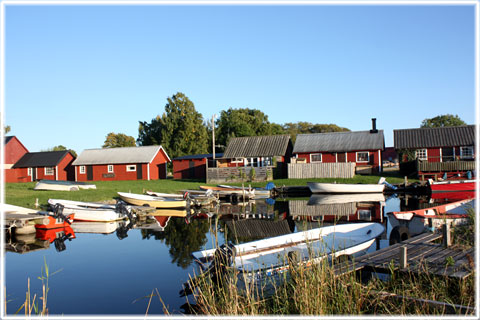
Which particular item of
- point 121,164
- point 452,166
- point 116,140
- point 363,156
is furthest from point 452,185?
point 116,140

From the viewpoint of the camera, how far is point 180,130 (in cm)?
5822

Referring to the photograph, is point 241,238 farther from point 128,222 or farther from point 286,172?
point 286,172

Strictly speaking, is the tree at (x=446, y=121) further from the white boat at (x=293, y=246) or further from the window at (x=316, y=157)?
the white boat at (x=293, y=246)

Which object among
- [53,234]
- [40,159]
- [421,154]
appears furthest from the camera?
[40,159]

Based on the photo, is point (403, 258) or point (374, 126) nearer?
point (403, 258)

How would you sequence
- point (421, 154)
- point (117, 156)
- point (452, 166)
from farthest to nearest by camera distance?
point (117, 156) → point (421, 154) → point (452, 166)

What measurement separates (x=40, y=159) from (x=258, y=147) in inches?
1025

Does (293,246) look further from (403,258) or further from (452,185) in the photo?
(452,185)

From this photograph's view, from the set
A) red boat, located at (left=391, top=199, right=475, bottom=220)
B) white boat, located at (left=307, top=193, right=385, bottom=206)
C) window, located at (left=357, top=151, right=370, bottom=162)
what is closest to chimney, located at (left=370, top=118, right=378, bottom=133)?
window, located at (left=357, top=151, right=370, bottom=162)

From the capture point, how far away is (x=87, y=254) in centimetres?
1287

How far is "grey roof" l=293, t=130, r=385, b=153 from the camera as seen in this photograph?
4141cm

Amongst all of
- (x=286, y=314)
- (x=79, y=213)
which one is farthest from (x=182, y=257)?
(x=79, y=213)

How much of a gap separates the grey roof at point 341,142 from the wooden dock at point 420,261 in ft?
110

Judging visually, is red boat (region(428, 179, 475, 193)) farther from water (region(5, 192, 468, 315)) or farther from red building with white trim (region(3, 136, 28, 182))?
red building with white trim (region(3, 136, 28, 182))
